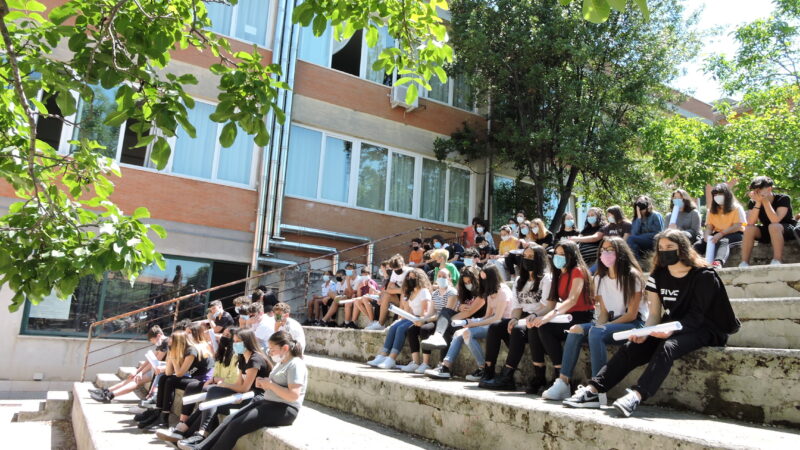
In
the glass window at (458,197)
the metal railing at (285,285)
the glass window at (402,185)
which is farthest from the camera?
the glass window at (458,197)

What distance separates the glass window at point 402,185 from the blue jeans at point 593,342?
1186 centimetres

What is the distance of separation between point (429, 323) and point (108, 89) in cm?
508

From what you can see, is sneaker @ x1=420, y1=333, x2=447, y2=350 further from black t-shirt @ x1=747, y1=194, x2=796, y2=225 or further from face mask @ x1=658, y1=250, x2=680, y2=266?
black t-shirt @ x1=747, y1=194, x2=796, y2=225

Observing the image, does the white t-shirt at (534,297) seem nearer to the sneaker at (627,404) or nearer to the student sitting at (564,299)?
the student sitting at (564,299)

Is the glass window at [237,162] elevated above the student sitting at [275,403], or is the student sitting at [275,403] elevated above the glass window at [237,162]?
the glass window at [237,162]

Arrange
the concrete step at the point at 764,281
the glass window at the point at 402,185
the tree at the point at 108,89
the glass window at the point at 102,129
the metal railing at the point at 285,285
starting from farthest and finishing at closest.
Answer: the glass window at the point at 402,185 < the glass window at the point at 102,129 < the metal railing at the point at 285,285 < the concrete step at the point at 764,281 < the tree at the point at 108,89

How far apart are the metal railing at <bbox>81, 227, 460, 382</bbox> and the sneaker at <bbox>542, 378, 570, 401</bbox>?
853 cm

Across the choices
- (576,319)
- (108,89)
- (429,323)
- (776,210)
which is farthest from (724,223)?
(108,89)

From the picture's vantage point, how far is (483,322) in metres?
6.39

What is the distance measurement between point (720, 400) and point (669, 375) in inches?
15.9

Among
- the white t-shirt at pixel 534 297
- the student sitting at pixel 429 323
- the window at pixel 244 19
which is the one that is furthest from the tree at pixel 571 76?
the white t-shirt at pixel 534 297

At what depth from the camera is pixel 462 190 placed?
1811cm

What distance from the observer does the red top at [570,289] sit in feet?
18.1

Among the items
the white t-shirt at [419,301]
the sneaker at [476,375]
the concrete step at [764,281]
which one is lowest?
the sneaker at [476,375]
